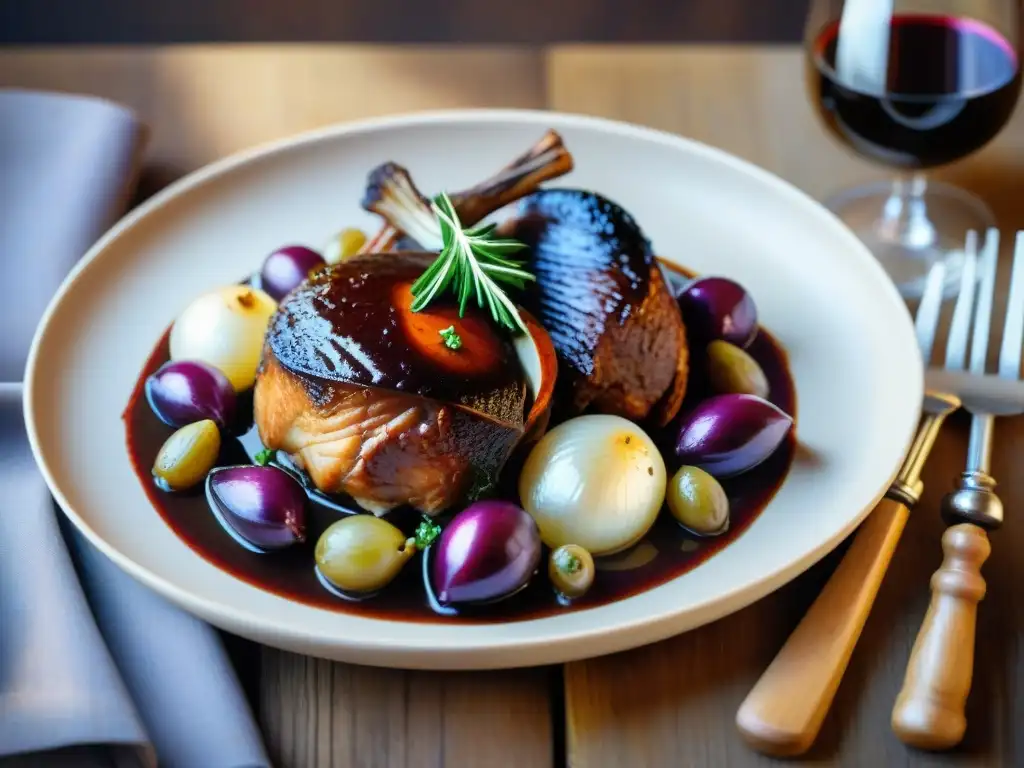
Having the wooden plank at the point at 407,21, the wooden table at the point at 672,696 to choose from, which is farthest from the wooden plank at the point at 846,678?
the wooden plank at the point at 407,21

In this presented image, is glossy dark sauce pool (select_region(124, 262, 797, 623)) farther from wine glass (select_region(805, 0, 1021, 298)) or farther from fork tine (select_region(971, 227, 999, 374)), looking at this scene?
wine glass (select_region(805, 0, 1021, 298))

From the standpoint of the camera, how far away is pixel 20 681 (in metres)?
1.05

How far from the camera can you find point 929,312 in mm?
1497

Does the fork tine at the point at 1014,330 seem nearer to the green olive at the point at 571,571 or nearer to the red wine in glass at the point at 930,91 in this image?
the red wine in glass at the point at 930,91

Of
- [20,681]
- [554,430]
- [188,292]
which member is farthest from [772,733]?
[188,292]

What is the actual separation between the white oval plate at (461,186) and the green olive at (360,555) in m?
0.04

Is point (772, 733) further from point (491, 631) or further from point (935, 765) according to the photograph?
point (491, 631)

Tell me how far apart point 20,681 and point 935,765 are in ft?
2.77

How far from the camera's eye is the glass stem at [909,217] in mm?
1691

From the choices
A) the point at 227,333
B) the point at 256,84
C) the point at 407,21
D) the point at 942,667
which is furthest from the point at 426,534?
the point at 407,21

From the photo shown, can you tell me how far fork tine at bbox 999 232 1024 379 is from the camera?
1.40m

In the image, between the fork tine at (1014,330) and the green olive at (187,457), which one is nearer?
the green olive at (187,457)

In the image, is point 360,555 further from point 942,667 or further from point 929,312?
point 929,312

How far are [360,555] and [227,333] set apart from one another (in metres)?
0.39
